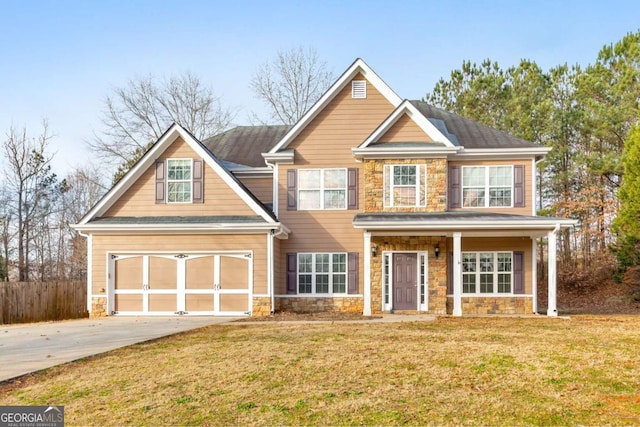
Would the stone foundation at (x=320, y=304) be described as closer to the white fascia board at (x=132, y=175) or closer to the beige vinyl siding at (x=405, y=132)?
the beige vinyl siding at (x=405, y=132)

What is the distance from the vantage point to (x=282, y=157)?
63.1ft

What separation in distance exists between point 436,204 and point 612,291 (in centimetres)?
1317

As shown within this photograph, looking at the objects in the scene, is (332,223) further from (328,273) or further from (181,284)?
(181,284)

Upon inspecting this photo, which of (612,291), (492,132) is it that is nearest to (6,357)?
(492,132)

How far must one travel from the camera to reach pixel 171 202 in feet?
61.8

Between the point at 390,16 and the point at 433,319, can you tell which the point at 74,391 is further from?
the point at 390,16

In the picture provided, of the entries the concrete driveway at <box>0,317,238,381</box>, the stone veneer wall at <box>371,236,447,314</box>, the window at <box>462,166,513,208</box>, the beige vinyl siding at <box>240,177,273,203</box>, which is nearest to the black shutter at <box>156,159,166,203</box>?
the beige vinyl siding at <box>240,177,273,203</box>

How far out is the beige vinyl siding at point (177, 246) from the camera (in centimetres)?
1808

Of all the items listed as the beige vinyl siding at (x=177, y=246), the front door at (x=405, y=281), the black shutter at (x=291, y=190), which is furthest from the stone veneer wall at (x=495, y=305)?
the beige vinyl siding at (x=177, y=246)

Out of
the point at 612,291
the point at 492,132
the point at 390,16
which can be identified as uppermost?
the point at 390,16

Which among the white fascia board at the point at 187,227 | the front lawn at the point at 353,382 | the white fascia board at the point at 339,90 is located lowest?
the front lawn at the point at 353,382

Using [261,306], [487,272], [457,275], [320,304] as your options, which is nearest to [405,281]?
[457,275]

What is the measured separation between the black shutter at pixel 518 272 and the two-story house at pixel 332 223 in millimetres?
33

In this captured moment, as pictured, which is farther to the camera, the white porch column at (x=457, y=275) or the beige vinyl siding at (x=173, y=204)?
the beige vinyl siding at (x=173, y=204)
